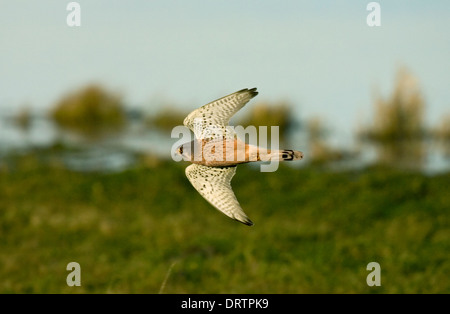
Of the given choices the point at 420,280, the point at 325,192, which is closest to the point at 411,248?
the point at 420,280

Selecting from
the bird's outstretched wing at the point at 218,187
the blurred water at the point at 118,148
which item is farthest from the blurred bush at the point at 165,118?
the bird's outstretched wing at the point at 218,187

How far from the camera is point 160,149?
15.6 metres

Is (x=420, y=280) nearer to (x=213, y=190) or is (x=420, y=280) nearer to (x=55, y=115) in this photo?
(x=213, y=190)

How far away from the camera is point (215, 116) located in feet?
6.06

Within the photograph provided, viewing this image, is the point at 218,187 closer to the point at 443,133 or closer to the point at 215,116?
the point at 215,116

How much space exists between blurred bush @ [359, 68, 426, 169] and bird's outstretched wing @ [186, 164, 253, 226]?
16.4 m

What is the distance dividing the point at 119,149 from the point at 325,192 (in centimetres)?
703

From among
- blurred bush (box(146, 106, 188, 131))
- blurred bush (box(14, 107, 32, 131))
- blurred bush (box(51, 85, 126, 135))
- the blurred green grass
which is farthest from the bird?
blurred bush (box(14, 107, 32, 131))

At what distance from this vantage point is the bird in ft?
5.72

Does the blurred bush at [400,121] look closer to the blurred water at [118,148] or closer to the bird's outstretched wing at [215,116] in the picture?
the blurred water at [118,148]

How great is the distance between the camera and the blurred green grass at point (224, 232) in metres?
7.70

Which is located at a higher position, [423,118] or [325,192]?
[423,118]

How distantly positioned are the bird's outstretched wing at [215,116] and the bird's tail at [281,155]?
0.48 feet

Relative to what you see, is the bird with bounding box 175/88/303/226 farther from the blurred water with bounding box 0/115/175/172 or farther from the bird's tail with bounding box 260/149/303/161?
the blurred water with bounding box 0/115/175/172
